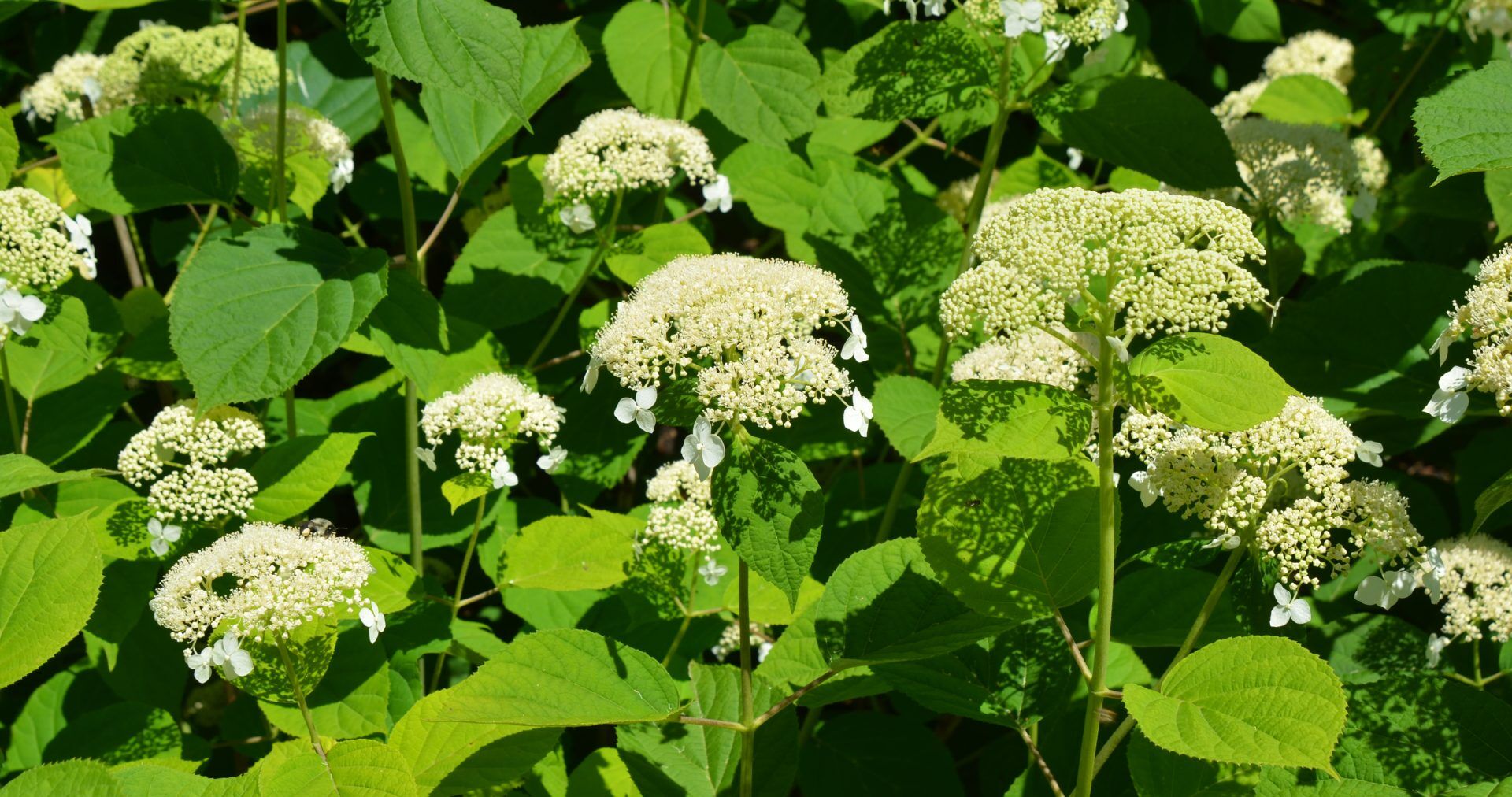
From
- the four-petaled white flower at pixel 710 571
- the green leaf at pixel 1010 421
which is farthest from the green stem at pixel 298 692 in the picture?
the green leaf at pixel 1010 421

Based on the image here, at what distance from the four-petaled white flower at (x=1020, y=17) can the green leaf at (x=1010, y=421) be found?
1.01 metres

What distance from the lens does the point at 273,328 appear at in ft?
7.27

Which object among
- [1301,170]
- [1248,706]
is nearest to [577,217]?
[1301,170]

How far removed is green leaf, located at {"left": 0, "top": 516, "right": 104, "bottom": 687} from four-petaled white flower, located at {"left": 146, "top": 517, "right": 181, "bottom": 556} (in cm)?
30

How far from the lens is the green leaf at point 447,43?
2.04 m

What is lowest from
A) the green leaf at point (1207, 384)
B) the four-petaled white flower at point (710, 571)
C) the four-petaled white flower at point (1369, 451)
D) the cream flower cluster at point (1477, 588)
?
the four-petaled white flower at point (710, 571)

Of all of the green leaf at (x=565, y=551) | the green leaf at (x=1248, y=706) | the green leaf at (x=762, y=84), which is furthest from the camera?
the green leaf at (x=762, y=84)

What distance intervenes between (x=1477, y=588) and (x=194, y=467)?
243 cm

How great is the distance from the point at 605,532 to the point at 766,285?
2.83ft

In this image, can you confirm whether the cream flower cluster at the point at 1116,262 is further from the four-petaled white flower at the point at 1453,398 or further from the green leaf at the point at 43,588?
the green leaf at the point at 43,588

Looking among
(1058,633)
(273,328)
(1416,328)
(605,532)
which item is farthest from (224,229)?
(1416,328)

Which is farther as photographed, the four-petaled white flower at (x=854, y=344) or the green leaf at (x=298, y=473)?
the green leaf at (x=298, y=473)

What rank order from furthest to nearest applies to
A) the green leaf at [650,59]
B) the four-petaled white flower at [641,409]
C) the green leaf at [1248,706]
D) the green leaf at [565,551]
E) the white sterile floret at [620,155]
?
the green leaf at [650,59] → the white sterile floret at [620,155] → the green leaf at [565,551] → the four-petaled white flower at [641,409] → the green leaf at [1248,706]

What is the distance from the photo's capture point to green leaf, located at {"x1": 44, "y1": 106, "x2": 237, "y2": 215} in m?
2.67
